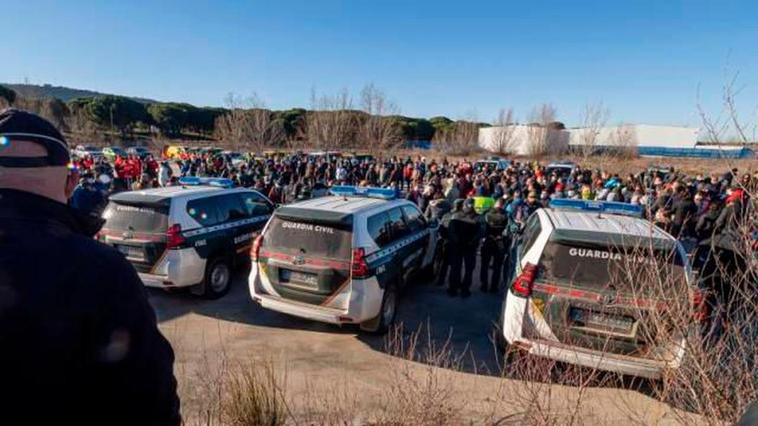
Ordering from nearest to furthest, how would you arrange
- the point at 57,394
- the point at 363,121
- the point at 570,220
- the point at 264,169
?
the point at 57,394
the point at 570,220
the point at 264,169
the point at 363,121

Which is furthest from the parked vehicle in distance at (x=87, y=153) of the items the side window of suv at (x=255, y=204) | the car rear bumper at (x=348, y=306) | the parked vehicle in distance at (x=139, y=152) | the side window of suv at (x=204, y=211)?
the car rear bumper at (x=348, y=306)

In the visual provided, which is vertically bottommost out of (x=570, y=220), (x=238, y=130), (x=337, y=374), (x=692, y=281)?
(x=337, y=374)

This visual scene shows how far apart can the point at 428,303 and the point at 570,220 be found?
2962mm

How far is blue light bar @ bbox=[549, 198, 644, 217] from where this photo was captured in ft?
19.4

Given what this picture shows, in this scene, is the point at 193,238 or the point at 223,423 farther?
the point at 193,238

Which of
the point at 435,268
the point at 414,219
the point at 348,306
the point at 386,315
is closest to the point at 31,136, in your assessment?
the point at 348,306

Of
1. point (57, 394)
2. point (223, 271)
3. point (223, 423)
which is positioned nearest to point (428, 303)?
point (223, 271)

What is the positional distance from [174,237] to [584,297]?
5.50m

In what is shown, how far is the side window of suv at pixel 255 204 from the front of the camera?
805 centimetres

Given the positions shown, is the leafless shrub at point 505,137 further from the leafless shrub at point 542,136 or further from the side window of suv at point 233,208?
the side window of suv at point 233,208

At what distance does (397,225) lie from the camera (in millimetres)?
6586

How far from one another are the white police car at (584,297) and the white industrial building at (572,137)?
39.4 m

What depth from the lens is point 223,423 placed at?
317 cm

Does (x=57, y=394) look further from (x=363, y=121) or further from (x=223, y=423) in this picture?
(x=363, y=121)
